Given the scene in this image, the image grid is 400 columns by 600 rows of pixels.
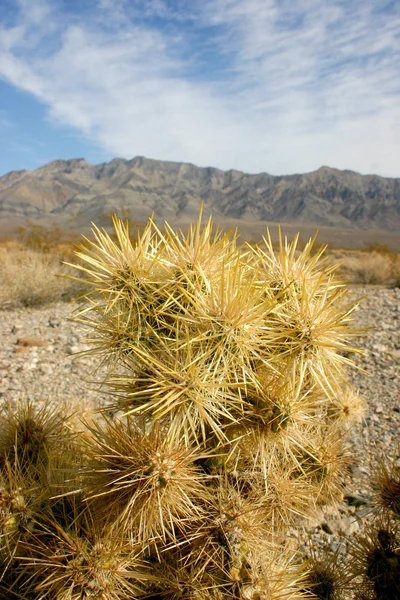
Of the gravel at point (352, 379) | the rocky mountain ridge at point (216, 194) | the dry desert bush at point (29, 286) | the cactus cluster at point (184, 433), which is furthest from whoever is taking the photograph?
the rocky mountain ridge at point (216, 194)

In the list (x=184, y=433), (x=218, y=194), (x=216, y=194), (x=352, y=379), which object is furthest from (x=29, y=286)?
(x=218, y=194)

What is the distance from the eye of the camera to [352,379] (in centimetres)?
646

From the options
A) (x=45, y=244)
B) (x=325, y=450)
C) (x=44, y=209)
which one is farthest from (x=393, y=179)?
(x=325, y=450)

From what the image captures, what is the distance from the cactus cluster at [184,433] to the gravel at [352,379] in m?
1.13

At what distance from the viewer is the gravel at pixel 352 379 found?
11.9 feet

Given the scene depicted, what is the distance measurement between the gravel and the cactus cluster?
3.70 feet

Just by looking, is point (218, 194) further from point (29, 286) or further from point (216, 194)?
point (29, 286)

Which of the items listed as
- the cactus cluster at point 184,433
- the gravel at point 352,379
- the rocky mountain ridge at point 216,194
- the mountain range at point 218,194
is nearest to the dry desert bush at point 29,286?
the gravel at point 352,379

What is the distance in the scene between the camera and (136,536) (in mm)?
1979

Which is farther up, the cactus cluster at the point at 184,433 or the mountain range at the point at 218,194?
the mountain range at the point at 218,194

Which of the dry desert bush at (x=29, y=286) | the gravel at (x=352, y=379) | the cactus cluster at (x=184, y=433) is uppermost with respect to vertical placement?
the cactus cluster at (x=184, y=433)

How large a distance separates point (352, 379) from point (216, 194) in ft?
525

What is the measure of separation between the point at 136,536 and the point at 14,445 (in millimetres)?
867

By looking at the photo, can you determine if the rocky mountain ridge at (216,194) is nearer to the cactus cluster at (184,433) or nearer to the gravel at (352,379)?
the gravel at (352,379)
